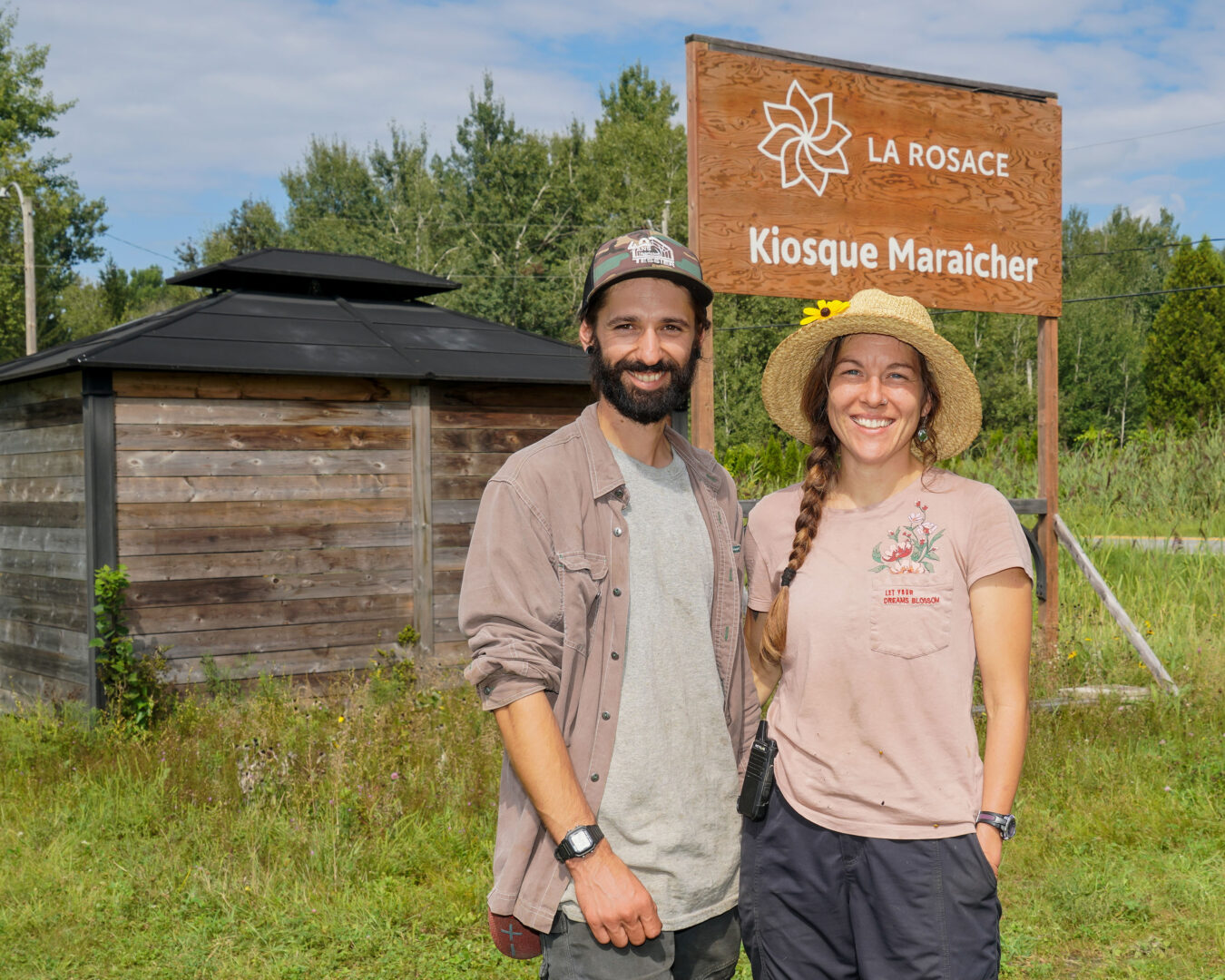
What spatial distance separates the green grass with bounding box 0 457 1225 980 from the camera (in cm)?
415

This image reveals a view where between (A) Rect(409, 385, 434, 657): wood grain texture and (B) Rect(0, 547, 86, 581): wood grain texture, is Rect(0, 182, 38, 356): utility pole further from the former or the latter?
(A) Rect(409, 385, 434, 657): wood grain texture

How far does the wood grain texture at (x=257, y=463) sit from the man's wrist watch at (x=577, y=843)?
19.3 feet

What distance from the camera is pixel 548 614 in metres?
2.15

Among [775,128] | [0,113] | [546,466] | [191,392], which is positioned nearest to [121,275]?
[0,113]

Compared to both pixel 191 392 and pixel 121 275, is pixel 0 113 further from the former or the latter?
pixel 191 392

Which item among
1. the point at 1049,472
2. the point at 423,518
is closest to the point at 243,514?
the point at 423,518

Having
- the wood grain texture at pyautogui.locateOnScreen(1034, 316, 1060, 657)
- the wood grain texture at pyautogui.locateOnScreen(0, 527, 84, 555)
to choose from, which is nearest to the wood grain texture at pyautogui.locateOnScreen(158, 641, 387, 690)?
the wood grain texture at pyautogui.locateOnScreen(0, 527, 84, 555)

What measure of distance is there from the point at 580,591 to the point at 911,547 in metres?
0.68

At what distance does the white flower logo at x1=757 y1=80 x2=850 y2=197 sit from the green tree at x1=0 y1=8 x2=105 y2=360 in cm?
3476

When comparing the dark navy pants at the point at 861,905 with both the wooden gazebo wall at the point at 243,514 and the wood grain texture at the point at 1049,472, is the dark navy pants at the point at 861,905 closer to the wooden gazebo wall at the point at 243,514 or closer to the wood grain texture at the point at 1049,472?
the wood grain texture at the point at 1049,472

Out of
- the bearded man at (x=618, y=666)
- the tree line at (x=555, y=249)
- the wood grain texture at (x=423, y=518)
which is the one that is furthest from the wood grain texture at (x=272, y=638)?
the tree line at (x=555, y=249)

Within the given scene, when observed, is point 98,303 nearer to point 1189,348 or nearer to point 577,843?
point 1189,348

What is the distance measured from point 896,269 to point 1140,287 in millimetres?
51070

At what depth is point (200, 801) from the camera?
5422 millimetres
